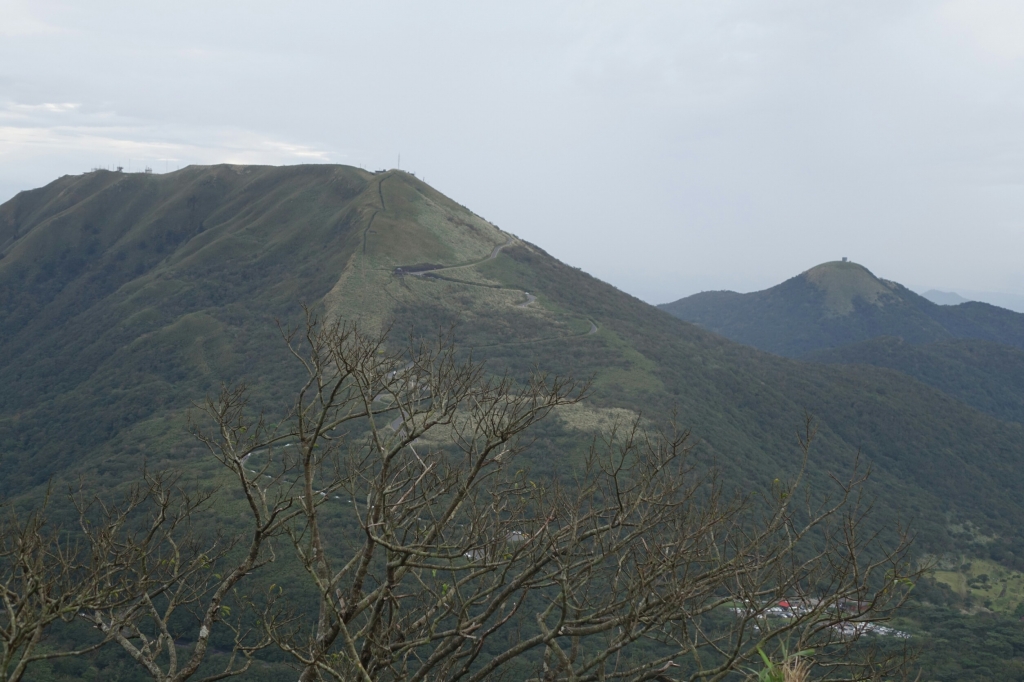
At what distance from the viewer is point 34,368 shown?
82312 millimetres

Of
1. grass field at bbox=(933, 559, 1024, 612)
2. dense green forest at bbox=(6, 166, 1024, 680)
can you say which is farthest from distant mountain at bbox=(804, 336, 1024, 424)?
grass field at bbox=(933, 559, 1024, 612)

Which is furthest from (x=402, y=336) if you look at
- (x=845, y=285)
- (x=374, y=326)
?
(x=845, y=285)

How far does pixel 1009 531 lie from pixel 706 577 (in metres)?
71.8

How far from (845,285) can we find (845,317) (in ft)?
43.6

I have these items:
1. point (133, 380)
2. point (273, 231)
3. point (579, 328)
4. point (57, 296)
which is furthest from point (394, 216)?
point (57, 296)

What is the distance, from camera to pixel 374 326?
68750 millimetres

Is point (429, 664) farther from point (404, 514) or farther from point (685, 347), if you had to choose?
point (685, 347)

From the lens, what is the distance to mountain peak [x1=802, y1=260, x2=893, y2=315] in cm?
17550

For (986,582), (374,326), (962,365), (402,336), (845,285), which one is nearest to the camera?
(986,582)

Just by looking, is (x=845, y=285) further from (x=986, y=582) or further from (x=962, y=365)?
(x=986, y=582)

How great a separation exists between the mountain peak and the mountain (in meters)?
89.1

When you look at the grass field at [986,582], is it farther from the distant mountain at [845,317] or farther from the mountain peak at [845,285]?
the mountain peak at [845,285]

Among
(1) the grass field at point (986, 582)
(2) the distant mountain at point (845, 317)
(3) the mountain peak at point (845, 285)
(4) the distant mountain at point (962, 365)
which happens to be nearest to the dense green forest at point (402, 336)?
(4) the distant mountain at point (962, 365)

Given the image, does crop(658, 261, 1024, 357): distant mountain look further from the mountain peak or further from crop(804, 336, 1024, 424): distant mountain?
crop(804, 336, 1024, 424): distant mountain
